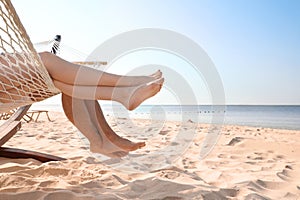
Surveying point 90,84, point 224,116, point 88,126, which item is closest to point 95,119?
point 88,126

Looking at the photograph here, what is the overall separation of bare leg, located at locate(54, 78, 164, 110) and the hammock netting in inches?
3.1

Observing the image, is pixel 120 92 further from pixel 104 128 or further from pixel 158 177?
pixel 158 177

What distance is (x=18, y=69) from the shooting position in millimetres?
1033

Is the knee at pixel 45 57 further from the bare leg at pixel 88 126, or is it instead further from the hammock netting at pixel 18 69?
the bare leg at pixel 88 126

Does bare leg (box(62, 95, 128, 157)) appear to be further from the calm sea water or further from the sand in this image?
the calm sea water

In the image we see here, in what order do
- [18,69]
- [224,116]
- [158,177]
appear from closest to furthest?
[18,69] → [158,177] → [224,116]

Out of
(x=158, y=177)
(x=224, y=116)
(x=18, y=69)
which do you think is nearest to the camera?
(x=18, y=69)

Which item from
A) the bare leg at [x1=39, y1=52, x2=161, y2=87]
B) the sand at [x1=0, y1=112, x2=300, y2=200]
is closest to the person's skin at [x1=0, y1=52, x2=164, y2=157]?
the bare leg at [x1=39, y1=52, x2=161, y2=87]

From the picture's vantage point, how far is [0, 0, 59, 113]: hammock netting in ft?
3.16

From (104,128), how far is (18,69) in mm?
491

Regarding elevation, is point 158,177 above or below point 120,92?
below

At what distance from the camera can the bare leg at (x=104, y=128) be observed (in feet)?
4.18

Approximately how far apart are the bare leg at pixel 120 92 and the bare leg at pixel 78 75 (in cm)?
2

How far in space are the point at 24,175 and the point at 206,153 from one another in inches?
48.0
